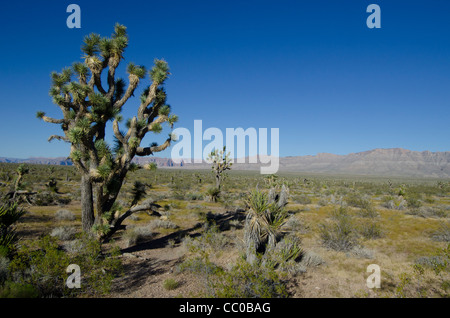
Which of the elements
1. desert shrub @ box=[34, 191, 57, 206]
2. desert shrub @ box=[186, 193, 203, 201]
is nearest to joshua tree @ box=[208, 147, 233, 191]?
desert shrub @ box=[186, 193, 203, 201]

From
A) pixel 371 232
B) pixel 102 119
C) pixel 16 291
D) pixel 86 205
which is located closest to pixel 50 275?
pixel 16 291

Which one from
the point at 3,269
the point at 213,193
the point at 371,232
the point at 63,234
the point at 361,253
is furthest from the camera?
the point at 213,193

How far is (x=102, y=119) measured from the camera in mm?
7945

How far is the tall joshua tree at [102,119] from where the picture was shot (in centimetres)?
750

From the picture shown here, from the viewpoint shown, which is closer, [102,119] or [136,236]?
[102,119]

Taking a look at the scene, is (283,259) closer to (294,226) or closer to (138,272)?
(138,272)

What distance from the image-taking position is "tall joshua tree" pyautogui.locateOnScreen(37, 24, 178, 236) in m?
7.50

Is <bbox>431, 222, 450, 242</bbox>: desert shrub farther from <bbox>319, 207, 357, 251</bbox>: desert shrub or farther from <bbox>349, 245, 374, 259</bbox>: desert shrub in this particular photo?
<bbox>349, 245, 374, 259</bbox>: desert shrub

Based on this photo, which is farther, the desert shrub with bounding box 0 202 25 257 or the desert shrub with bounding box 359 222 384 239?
the desert shrub with bounding box 359 222 384 239

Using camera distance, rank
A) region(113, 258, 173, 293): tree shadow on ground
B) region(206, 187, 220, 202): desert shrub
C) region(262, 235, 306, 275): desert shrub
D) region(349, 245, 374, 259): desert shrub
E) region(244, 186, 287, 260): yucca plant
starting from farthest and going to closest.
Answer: region(206, 187, 220, 202): desert shrub, region(349, 245, 374, 259): desert shrub, region(244, 186, 287, 260): yucca plant, region(262, 235, 306, 275): desert shrub, region(113, 258, 173, 293): tree shadow on ground

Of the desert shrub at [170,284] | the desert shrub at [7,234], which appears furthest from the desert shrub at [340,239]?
the desert shrub at [7,234]

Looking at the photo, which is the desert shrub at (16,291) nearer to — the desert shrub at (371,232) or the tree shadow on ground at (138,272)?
the tree shadow on ground at (138,272)
